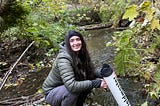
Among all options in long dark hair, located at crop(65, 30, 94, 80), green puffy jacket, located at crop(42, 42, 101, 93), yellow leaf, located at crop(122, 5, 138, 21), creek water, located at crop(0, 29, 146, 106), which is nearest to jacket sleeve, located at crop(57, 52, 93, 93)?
green puffy jacket, located at crop(42, 42, 101, 93)

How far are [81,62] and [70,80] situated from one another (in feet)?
1.41

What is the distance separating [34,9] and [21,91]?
3.83 metres

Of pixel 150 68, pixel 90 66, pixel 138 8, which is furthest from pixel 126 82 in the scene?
pixel 138 8

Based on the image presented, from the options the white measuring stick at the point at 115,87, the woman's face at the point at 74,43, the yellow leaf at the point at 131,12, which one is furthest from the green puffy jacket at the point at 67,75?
the yellow leaf at the point at 131,12

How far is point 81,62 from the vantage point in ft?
14.9

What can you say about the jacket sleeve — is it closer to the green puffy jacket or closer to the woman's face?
the green puffy jacket

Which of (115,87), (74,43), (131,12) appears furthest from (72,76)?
(131,12)

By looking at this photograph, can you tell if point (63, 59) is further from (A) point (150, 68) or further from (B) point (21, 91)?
(B) point (21, 91)

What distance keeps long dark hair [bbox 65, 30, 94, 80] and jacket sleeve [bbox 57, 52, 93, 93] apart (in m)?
0.14

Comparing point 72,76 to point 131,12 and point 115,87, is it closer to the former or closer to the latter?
point 115,87

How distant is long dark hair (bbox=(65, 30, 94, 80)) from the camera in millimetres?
4414

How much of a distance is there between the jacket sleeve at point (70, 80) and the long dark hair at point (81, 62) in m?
0.14

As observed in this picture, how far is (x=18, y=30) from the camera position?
369 inches

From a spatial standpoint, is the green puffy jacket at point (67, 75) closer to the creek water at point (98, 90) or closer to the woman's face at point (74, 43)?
the woman's face at point (74, 43)
